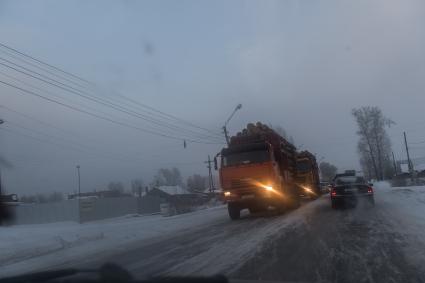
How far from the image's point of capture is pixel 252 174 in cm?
2248

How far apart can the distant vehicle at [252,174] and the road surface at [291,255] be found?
6070mm

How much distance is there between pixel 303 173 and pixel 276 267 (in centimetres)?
2502

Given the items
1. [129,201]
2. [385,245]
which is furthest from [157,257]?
[129,201]

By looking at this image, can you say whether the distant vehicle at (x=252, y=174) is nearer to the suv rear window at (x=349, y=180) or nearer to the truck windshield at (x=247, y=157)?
the truck windshield at (x=247, y=157)

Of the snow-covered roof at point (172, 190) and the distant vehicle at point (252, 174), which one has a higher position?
the snow-covered roof at point (172, 190)

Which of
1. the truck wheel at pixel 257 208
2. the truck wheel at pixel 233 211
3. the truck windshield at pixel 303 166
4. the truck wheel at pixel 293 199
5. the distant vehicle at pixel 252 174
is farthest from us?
the truck windshield at pixel 303 166

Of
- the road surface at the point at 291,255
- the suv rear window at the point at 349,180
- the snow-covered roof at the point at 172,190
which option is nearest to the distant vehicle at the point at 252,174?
the suv rear window at the point at 349,180

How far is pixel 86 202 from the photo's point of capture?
51.5m

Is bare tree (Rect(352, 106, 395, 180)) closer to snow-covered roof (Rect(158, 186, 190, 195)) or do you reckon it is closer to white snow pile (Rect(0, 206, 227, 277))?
snow-covered roof (Rect(158, 186, 190, 195))

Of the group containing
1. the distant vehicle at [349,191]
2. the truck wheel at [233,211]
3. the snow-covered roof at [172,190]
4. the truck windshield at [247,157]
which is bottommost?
the truck wheel at [233,211]

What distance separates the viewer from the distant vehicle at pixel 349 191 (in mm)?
24625

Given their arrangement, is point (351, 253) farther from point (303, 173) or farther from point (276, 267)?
point (303, 173)

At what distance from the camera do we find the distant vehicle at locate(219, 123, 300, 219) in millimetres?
22438

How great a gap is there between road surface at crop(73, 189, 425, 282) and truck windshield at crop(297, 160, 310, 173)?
52.2ft
